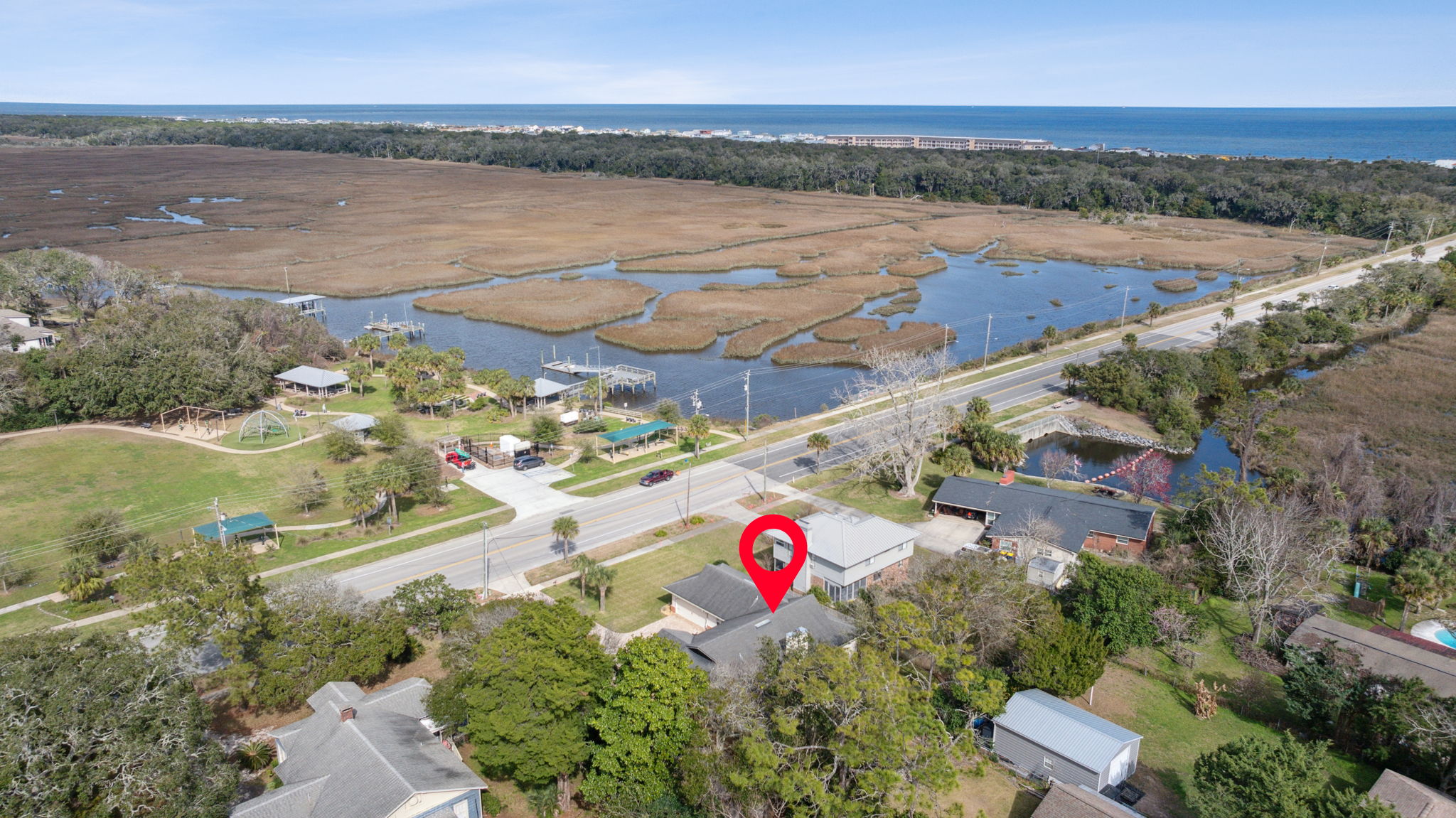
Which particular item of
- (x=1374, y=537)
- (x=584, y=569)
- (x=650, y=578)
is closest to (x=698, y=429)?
(x=650, y=578)

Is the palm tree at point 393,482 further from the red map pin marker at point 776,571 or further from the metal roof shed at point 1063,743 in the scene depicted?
the metal roof shed at point 1063,743

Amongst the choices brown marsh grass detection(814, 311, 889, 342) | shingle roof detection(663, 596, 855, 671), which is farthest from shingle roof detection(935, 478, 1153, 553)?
brown marsh grass detection(814, 311, 889, 342)

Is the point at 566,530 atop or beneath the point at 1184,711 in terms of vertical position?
atop

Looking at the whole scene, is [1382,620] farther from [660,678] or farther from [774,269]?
[774,269]

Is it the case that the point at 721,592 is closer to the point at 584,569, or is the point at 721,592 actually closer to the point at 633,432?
the point at 584,569

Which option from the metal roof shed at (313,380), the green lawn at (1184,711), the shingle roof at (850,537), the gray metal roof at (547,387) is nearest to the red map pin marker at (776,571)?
the shingle roof at (850,537)

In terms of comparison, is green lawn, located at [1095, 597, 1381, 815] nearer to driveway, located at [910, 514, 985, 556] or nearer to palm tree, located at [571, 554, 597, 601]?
driveway, located at [910, 514, 985, 556]
